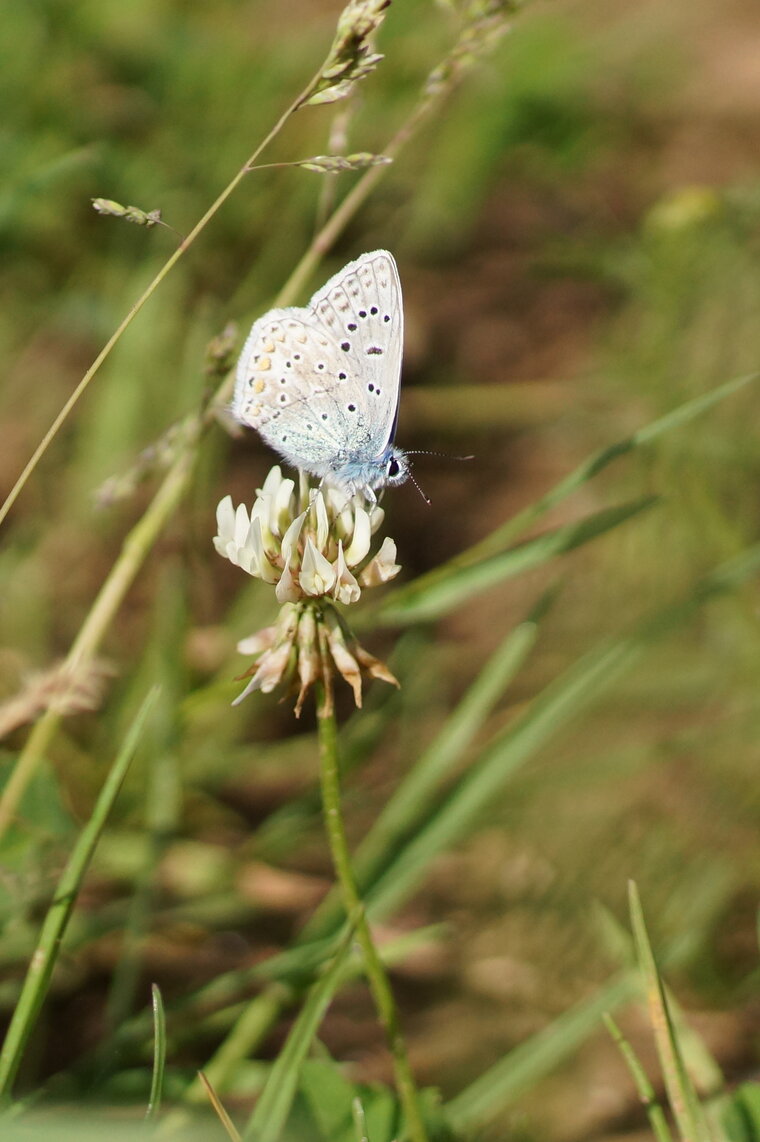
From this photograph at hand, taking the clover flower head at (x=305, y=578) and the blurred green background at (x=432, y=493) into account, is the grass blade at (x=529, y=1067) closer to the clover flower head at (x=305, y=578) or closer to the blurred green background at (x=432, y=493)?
the blurred green background at (x=432, y=493)

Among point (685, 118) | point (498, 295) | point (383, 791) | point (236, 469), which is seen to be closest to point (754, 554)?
point (383, 791)

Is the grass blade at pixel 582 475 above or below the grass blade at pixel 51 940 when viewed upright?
below

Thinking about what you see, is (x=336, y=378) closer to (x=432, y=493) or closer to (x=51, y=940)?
(x=51, y=940)

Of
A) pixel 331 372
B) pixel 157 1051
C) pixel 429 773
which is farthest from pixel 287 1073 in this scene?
pixel 331 372

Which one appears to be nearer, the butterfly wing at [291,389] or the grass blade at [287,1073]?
the grass blade at [287,1073]

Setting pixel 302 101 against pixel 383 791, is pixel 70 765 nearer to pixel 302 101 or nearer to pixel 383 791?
pixel 383 791

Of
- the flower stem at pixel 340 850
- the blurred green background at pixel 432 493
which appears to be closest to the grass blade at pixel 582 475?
the blurred green background at pixel 432 493

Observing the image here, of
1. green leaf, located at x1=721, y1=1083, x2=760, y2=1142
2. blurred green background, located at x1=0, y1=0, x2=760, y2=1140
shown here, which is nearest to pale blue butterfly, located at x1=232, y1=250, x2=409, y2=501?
blurred green background, located at x1=0, y1=0, x2=760, y2=1140
